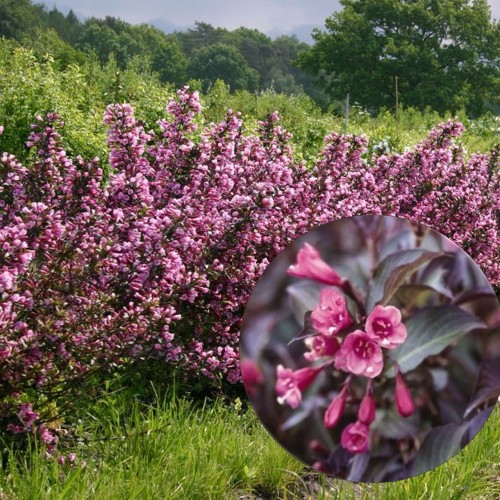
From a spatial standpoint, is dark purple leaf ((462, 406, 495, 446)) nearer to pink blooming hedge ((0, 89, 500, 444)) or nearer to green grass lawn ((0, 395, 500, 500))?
pink blooming hedge ((0, 89, 500, 444))

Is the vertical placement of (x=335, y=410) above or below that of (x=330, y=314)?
below

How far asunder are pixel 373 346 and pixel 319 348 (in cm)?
12

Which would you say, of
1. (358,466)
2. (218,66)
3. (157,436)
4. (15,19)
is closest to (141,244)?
(157,436)

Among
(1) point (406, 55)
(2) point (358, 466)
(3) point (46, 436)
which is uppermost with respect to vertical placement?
(1) point (406, 55)

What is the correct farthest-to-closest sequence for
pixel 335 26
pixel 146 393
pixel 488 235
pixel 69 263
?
pixel 335 26 < pixel 488 235 < pixel 146 393 < pixel 69 263

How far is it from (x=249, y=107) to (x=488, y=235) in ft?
61.7

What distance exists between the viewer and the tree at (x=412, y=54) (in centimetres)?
4881

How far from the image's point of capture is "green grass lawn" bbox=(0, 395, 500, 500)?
9.18 ft

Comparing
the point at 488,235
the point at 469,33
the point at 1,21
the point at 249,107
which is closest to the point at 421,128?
the point at 249,107

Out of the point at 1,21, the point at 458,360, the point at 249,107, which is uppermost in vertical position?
the point at 1,21

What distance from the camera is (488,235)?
6852 millimetres

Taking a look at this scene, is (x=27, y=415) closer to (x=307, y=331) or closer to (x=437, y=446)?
(x=307, y=331)

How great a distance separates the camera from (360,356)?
1.71 metres

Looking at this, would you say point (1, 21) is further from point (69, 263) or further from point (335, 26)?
point (69, 263)
